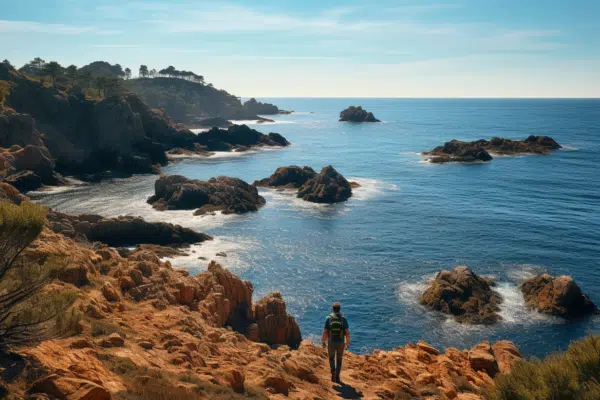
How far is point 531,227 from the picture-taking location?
5659 cm

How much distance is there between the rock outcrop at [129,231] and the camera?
1937 inches

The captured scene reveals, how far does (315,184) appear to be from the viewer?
250 feet

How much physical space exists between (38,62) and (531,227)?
Result: 158155 mm

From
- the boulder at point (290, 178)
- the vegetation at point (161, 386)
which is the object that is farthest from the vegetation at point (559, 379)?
the boulder at point (290, 178)

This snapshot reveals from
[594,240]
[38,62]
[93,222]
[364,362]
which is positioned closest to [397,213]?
[594,240]

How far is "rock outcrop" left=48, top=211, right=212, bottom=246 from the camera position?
4919 centimetres

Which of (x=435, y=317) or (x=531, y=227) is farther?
→ (x=531, y=227)

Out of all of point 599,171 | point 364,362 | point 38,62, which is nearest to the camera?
point 364,362

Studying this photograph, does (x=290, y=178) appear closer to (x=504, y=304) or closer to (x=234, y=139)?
(x=504, y=304)

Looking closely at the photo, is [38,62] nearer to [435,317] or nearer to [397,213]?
[397,213]

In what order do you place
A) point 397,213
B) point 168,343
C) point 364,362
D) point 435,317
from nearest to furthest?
point 168,343
point 364,362
point 435,317
point 397,213

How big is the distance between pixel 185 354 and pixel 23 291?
19.8 feet

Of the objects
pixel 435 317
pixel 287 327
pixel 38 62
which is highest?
pixel 38 62

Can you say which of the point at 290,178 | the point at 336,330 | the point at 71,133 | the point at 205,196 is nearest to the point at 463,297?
the point at 336,330
